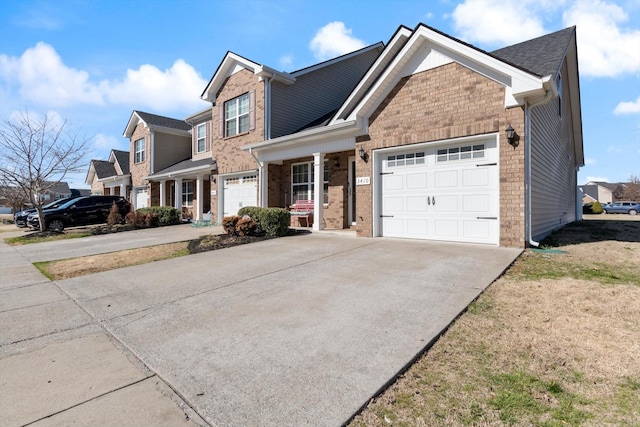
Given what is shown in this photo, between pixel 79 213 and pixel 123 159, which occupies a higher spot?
pixel 123 159

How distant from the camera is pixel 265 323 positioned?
152 inches

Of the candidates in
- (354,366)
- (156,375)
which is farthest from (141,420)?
(354,366)

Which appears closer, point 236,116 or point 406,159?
point 406,159

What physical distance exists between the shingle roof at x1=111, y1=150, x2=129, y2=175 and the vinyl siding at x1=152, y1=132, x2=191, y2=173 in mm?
5300

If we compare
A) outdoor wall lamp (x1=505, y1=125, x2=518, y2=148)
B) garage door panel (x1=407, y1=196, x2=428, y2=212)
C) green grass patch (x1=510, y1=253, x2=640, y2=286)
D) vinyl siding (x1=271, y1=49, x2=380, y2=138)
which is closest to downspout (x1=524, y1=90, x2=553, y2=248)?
outdoor wall lamp (x1=505, y1=125, x2=518, y2=148)

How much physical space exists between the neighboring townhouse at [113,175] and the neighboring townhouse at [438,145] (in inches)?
689

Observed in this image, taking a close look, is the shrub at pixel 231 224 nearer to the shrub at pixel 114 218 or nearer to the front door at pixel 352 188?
the front door at pixel 352 188

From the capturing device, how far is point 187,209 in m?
21.1

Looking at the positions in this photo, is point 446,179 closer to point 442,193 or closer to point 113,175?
point 442,193

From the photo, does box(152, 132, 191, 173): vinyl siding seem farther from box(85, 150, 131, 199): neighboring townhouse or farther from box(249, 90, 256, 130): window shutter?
box(249, 90, 256, 130): window shutter

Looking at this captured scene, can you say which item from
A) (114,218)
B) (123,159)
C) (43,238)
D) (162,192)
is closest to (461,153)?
(43,238)

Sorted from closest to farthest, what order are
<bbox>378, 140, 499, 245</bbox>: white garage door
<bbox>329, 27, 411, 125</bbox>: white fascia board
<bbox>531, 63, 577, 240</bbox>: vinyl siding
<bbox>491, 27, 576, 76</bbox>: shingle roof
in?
<bbox>378, 140, 499, 245</bbox>: white garage door
<bbox>491, 27, 576, 76</bbox>: shingle roof
<bbox>531, 63, 577, 240</bbox>: vinyl siding
<bbox>329, 27, 411, 125</bbox>: white fascia board

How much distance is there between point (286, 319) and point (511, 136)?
253 inches

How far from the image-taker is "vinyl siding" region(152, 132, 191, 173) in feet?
74.0
